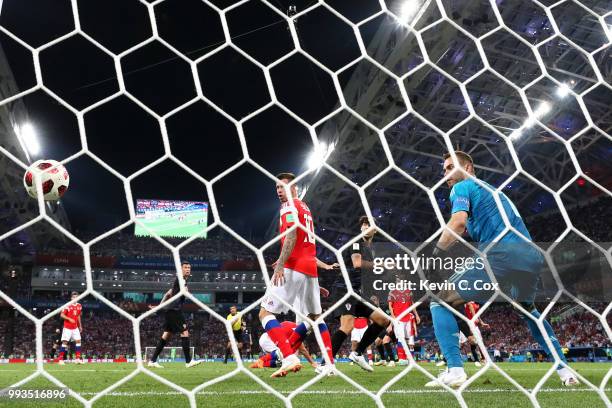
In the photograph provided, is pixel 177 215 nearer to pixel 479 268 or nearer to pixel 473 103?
pixel 473 103

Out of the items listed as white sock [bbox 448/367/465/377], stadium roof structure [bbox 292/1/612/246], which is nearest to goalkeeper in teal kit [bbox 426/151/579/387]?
white sock [bbox 448/367/465/377]

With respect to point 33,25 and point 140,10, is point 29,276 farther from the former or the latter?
point 140,10

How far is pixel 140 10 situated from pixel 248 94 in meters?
3.10

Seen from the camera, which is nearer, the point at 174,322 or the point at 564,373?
the point at 564,373

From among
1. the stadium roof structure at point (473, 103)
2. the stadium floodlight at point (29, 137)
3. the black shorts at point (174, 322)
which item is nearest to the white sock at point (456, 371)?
the black shorts at point (174, 322)

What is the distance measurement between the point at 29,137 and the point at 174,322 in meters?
10.7

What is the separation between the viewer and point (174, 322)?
7.10m

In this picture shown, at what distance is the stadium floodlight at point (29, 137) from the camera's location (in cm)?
1428

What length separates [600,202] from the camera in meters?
19.2

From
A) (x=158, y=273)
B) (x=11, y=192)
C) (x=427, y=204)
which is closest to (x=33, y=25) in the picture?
(x=11, y=192)

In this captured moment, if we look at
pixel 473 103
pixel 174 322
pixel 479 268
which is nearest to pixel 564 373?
pixel 479 268

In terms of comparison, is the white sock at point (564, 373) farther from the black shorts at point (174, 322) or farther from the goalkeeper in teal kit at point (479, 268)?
the black shorts at point (174, 322)

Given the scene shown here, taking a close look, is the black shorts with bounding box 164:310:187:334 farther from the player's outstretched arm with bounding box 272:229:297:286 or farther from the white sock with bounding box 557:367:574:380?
the white sock with bounding box 557:367:574:380

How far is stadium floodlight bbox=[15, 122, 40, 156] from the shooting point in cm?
1428
